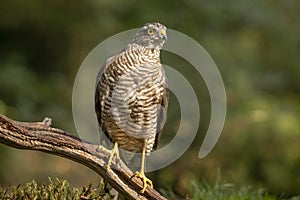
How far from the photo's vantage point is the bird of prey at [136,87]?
12.6 feet

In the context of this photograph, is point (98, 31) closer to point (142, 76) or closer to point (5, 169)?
point (5, 169)

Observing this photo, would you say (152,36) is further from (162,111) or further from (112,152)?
(112,152)

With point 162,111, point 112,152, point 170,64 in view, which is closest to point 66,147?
point 112,152

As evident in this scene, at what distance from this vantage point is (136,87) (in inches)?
151

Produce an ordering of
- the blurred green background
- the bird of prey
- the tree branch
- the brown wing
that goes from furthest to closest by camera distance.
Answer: the blurred green background
the brown wing
the bird of prey
the tree branch

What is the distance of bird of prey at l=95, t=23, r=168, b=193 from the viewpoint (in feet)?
12.6

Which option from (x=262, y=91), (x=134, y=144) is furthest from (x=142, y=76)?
(x=262, y=91)

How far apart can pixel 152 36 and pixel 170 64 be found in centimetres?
323

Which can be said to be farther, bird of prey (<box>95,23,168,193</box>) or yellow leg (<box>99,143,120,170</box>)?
bird of prey (<box>95,23,168,193</box>)

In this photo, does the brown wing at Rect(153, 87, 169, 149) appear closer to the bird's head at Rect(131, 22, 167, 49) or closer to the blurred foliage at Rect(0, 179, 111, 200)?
the bird's head at Rect(131, 22, 167, 49)

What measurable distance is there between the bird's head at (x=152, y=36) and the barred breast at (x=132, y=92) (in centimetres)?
3

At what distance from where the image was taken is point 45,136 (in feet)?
11.9

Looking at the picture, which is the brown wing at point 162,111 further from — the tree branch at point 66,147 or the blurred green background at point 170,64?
the blurred green background at point 170,64

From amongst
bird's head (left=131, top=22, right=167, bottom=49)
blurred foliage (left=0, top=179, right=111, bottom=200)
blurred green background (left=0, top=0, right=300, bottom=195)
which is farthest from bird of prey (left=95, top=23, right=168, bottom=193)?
blurred green background (left=0, top=0, right=300, bottom=195)
